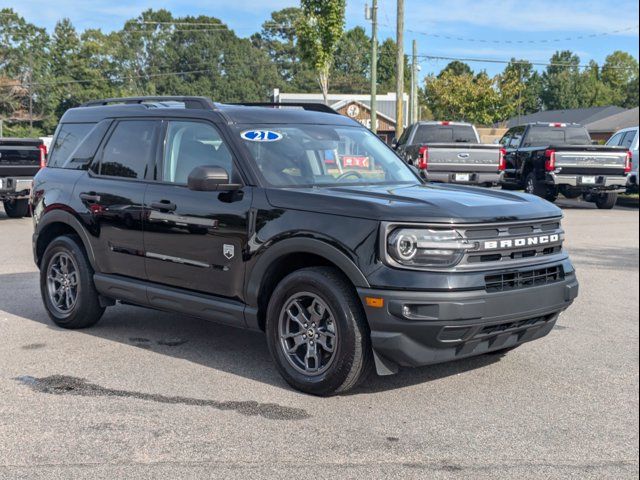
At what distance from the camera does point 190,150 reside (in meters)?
6.03

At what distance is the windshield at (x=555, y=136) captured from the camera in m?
21.2

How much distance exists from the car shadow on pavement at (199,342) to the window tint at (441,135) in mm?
13169

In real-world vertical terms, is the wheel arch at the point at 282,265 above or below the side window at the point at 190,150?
below

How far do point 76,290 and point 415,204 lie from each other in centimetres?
335

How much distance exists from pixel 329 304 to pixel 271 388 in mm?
745

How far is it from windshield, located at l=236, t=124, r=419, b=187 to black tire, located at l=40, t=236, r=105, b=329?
6.48 ft

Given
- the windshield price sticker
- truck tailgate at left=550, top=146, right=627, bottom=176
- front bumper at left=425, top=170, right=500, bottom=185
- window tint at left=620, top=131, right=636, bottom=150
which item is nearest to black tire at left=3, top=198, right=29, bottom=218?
front bumper at left=425, top=170, right=500, bottom=185

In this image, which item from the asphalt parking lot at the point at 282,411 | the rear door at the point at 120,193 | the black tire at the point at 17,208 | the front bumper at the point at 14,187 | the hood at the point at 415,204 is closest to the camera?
the asphalt parking lot at the point at 282,411

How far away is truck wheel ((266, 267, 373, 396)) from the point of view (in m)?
4.80

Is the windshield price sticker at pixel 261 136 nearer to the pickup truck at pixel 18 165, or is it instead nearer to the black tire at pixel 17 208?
the pickup truck at pixel 18 165

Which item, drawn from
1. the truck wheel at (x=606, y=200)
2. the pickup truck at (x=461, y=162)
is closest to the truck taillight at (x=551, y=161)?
the pickup truck at (x=461, y=162)

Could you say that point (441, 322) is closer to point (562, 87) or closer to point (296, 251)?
point (296, 251)

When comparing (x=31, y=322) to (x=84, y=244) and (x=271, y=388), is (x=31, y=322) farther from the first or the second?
(x=271, y=388)

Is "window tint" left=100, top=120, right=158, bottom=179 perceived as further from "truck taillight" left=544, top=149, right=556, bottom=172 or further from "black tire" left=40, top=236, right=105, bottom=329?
"truck taillight" left=544, top=149, right=556, bottom=172
